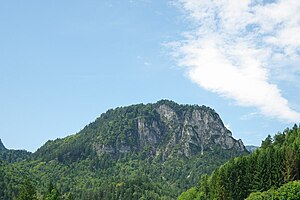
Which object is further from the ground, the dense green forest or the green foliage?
the dense green forest

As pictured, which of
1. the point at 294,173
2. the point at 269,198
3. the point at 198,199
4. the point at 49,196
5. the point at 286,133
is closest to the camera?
the point at 269,198

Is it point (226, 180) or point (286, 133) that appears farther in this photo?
point (286, 133)

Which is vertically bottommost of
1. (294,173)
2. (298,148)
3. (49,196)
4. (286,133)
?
(49,196)

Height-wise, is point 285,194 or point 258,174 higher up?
point 258,174

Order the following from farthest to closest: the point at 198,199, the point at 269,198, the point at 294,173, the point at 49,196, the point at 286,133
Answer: the point at 286,133
the point at 198,199
the point at 49,196
the point at 294,173
the point at 269,198

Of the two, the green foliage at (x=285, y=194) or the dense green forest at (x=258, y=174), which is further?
the dense green forest at (x=258, y=174)

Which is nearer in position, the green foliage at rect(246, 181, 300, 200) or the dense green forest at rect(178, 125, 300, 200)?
the green foliage at rect(246, 181, 300, 200)

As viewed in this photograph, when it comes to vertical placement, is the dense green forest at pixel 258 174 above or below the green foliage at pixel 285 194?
above

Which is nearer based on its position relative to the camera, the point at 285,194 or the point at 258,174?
the point at 285,194

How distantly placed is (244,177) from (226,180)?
5.56m

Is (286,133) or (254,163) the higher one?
(286,133)

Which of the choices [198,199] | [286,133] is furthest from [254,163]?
[286,133]

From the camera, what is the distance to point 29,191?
436 feet

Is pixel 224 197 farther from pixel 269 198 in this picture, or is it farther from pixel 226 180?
pixel 269 198
